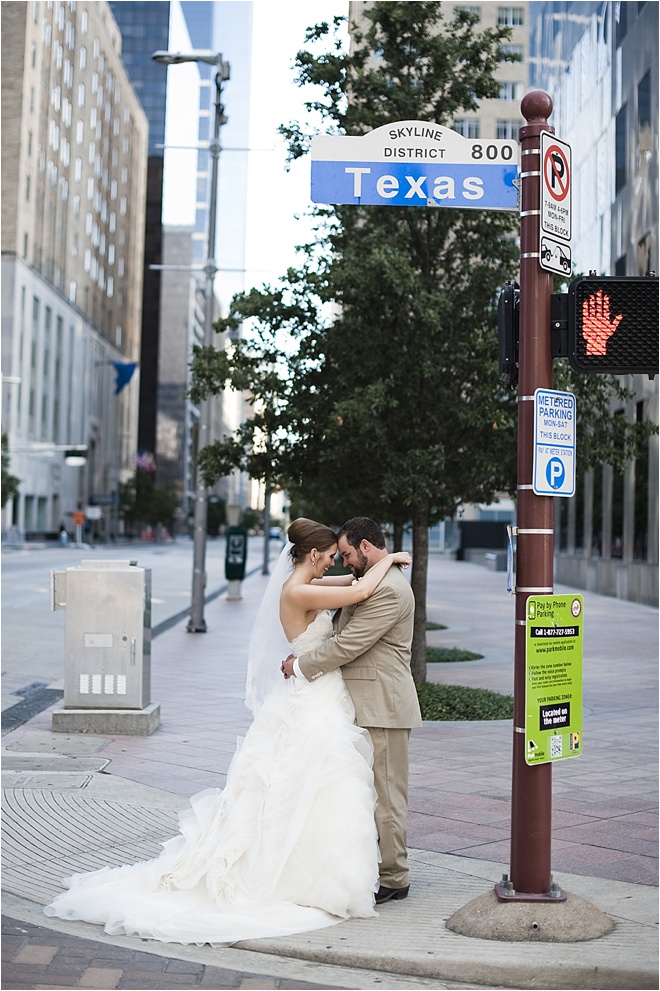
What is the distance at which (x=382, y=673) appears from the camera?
5660 mm

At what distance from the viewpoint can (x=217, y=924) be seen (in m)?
5.08

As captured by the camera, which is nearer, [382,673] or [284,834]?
[284,834]

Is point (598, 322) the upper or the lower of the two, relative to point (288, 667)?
upper

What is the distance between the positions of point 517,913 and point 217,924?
1.30 metres

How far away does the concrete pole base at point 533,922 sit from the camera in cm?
495

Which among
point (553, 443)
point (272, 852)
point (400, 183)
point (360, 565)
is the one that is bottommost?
point (272, 852)

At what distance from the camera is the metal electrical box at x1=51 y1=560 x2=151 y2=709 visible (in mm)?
9953

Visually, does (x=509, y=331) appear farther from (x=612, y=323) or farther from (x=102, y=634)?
(x=102, y=634)

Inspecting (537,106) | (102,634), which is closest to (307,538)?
(537,106)

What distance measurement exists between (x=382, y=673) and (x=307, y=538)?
761mm

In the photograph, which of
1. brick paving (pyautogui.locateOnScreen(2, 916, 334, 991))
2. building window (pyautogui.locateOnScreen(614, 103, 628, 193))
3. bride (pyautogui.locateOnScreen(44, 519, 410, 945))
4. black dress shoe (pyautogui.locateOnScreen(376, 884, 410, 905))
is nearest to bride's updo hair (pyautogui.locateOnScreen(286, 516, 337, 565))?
bride (pyautogui.locateOnScreen(44, 519, 410, 945))

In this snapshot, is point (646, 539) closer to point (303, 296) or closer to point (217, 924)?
point (303, 296)

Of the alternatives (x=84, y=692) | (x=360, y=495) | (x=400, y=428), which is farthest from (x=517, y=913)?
(x=360, y=495)

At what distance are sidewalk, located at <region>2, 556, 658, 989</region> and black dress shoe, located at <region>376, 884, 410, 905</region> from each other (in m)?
0.06
